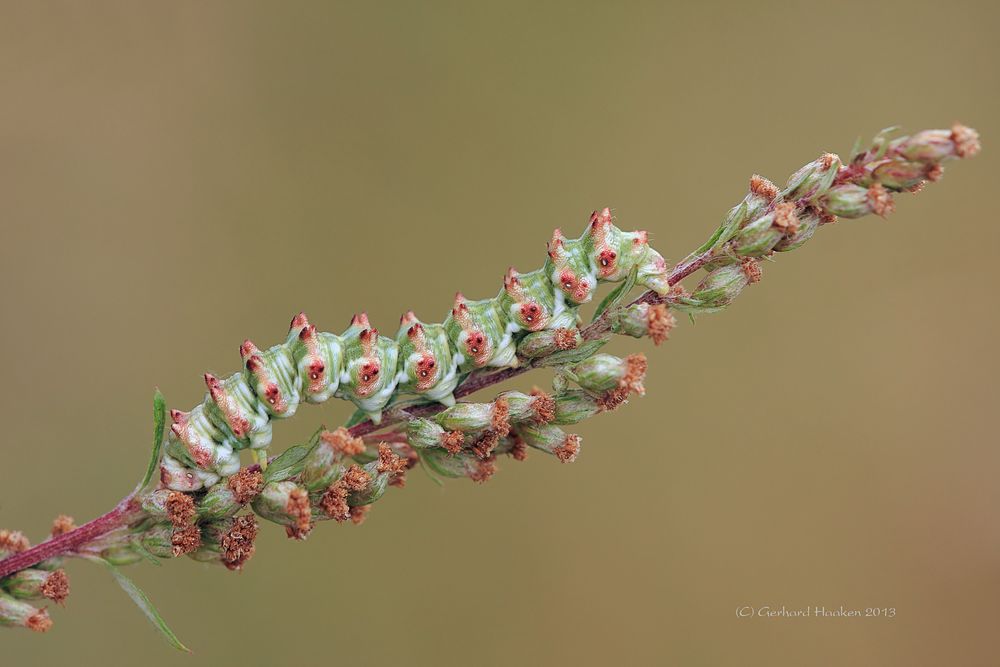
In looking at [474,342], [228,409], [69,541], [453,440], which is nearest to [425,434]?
[453,440]

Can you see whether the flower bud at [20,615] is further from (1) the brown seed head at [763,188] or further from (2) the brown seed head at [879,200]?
(2) the brown seed head at [879,200]

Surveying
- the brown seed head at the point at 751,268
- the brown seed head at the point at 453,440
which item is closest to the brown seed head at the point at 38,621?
the brown seed head at the point at 453,440

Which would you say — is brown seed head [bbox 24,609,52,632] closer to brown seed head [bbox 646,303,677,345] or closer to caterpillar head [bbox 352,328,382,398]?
caterpillar head [bbox 352,328,382,398]

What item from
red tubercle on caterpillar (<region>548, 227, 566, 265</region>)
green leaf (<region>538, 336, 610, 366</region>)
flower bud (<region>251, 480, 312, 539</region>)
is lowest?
flower bud (<region>251, 480, 312, 539</region>)

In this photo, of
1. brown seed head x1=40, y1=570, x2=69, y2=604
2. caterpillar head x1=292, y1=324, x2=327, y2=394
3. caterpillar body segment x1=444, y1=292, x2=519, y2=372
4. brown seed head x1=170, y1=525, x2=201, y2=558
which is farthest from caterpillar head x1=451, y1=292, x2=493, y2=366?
brown seed head x1=40, y1=570, x2=69, y2=604

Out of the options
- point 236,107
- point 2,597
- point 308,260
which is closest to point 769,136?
point 308,260

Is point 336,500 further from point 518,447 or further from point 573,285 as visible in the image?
point 573,285

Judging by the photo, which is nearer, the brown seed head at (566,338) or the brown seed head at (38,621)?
the brown seed head at (38,621)
